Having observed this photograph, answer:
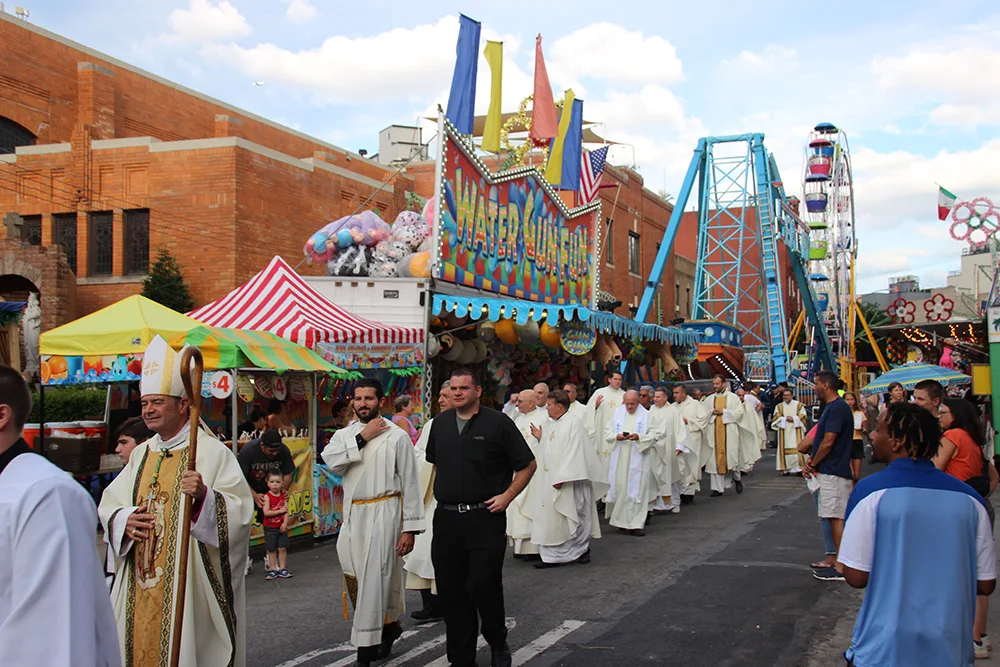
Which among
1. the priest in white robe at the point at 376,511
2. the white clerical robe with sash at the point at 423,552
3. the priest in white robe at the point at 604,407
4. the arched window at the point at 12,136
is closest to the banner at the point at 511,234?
the priest in white robe at the point at 604,407

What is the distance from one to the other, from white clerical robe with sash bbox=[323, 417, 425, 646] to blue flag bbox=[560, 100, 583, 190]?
15.3 meters

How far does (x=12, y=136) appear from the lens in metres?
24.1

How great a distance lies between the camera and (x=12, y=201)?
22141 millimetres

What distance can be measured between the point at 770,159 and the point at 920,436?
39.2 metres

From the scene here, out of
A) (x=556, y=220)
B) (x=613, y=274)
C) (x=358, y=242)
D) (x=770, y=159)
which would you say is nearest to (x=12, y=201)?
(x=358, y=242)

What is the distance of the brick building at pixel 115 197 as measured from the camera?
20562mm

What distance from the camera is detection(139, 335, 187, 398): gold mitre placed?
14.4ft

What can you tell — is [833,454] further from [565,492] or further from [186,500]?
[186,500]

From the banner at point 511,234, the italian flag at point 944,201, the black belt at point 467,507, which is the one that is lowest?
the black belt at point 467,507

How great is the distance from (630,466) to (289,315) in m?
4.76

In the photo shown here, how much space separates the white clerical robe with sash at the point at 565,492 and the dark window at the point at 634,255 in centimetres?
2757

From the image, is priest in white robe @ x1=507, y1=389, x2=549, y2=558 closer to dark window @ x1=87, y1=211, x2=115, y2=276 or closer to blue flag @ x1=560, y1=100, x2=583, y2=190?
blue flag @ x1=560, y1=100, x2=583, y2=190

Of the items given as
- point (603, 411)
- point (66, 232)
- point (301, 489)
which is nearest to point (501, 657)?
point (301, 489)

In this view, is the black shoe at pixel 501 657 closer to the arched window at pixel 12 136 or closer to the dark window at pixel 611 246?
the arched window at pixel 12 136
